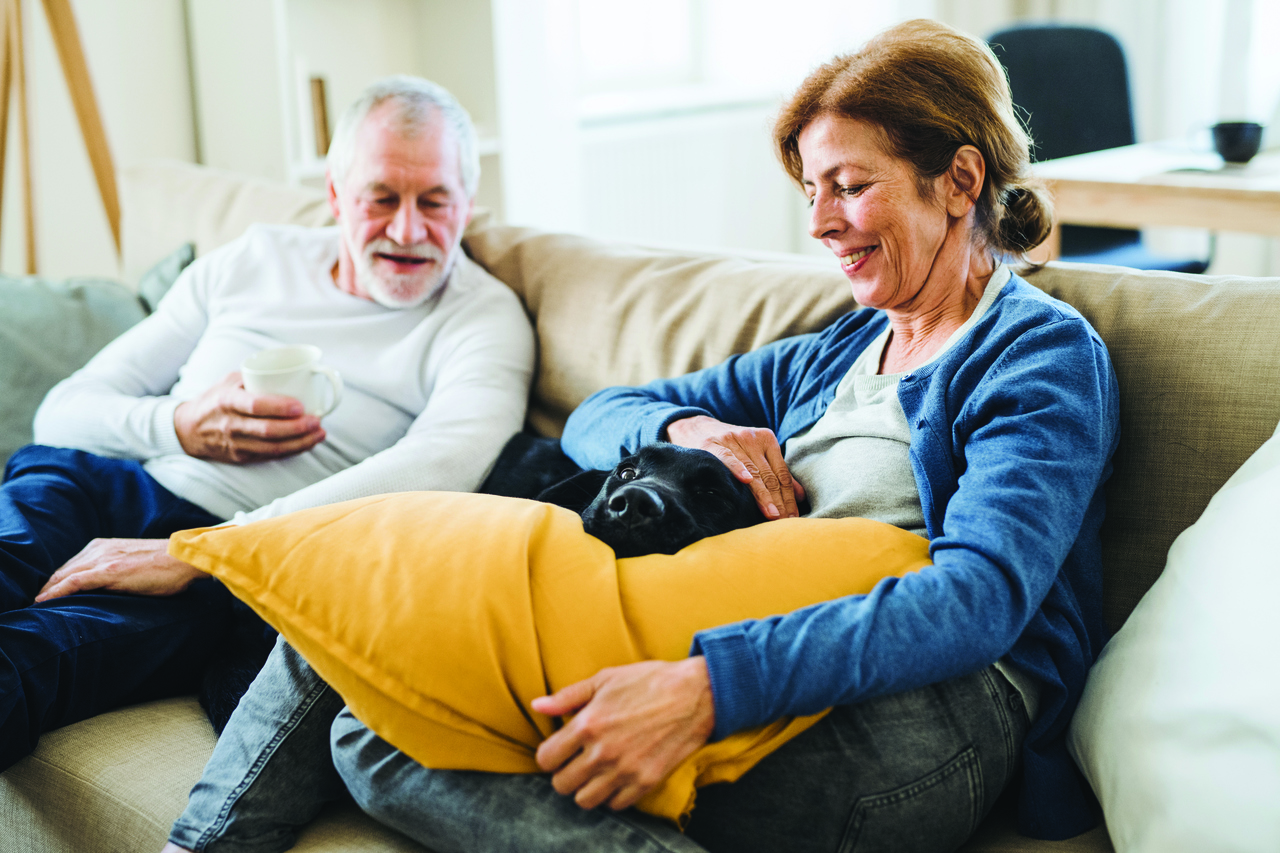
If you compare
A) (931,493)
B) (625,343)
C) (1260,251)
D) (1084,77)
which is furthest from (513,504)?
(1260,251)

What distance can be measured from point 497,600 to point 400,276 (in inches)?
38.5

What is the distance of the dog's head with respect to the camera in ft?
3.37

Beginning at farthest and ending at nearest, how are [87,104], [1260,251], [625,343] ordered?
1. [1260,251]
2. [87,104]
3. [625,343]

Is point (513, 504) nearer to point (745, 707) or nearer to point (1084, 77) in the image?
point (745, 707)

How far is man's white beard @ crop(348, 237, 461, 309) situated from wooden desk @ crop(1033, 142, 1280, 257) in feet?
3.86

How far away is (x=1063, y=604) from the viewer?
1.03 metres

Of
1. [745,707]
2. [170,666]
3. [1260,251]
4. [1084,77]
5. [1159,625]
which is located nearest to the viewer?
[745,707]

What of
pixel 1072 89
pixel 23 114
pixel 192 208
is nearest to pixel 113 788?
pixel 192 208

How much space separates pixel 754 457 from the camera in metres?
1.25

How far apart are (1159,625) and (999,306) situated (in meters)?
0.38

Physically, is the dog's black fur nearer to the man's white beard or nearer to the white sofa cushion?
the white sofa cushion

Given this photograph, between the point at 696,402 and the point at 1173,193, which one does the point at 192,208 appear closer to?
the point at 696,402

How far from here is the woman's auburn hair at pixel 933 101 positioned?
1.17 m

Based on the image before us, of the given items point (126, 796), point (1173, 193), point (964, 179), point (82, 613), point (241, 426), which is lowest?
point (126, 796)
